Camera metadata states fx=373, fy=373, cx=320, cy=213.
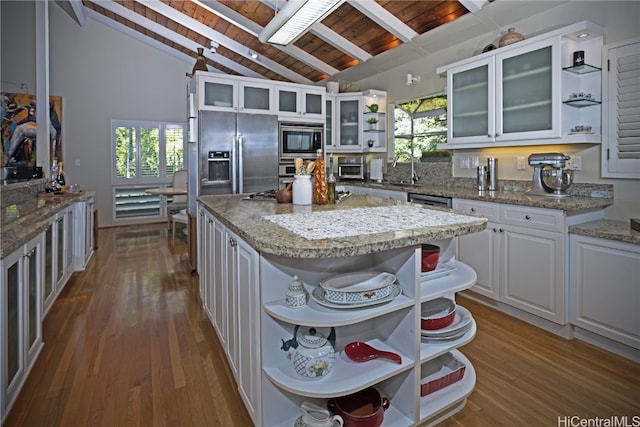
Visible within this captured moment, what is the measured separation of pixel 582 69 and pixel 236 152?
3.25 meters

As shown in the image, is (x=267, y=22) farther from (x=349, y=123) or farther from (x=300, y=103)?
(x=349, y=123)

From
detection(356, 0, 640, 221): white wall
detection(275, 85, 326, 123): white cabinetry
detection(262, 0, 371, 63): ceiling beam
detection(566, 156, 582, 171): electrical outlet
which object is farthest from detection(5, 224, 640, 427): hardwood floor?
detection(262, 0, 371, 63): ceiling beam

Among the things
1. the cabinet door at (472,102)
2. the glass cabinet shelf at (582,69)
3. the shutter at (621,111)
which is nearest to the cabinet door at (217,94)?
the cabinet door at (472,102)

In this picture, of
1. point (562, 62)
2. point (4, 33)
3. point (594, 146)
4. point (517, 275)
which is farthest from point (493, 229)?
point (4, 33)

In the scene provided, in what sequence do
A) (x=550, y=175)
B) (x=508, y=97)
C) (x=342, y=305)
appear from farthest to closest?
(x=508, y=97) < (x=550, y=175) < (x=342, y=305)

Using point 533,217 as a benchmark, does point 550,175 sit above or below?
above

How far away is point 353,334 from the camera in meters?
1.62

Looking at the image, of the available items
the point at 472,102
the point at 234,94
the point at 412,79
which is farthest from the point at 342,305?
the point at 412,79

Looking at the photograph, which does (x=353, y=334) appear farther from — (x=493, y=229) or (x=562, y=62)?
(x=562, y=62)

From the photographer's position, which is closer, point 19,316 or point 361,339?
point 361,339

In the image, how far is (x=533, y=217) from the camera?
2.58 meters

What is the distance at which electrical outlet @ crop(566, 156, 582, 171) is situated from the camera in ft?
9.33

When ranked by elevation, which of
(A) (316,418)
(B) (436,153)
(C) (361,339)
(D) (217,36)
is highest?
(D) (217,36)

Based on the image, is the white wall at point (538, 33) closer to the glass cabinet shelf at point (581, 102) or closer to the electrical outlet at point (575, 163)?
the electrical outlet at point (575, 163)
